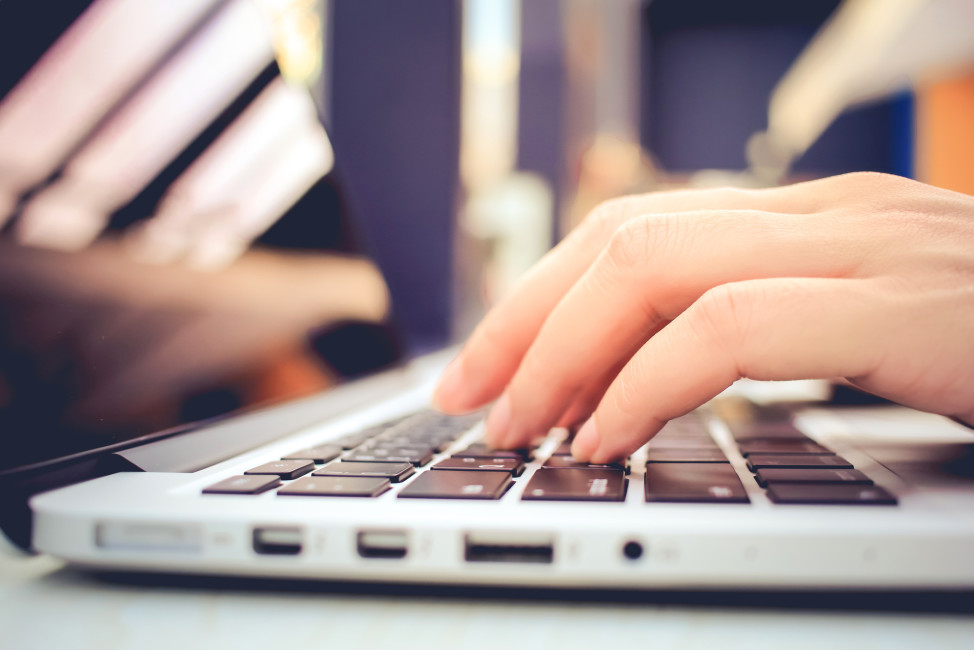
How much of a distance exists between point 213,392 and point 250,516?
0.26 meters

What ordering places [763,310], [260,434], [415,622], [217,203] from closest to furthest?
[415,622] → [763,310] → [260,434] → [217,203]

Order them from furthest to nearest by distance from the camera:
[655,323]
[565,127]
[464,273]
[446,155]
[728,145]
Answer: [728,145]
[565,127]
[464,273]
[446,155]
[655,323]

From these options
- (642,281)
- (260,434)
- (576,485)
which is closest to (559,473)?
(576,485)

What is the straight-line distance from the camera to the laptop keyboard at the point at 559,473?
31 centimetres

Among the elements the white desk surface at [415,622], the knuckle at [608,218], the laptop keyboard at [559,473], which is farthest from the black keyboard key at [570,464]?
the knuckle at [608,218]

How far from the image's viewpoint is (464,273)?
1.63 metres

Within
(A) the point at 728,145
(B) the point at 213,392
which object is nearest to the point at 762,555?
(B) the point at 213,392

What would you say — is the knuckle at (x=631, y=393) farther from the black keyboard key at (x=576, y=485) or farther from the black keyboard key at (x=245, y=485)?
the black keyboard key at (x=245, y=485)

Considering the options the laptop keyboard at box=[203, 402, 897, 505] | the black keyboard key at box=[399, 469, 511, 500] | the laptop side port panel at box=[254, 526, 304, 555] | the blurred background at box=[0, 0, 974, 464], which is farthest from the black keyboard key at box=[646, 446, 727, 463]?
the blurred background at box=[0, 0, 974, 464]

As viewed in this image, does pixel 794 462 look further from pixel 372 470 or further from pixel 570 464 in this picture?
pixel 372 470

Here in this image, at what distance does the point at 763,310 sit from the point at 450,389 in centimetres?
26

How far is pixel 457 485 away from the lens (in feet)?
1.07

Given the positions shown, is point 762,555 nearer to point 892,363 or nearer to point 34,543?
point 892,363

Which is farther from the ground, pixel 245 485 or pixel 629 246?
pixel 629 246
